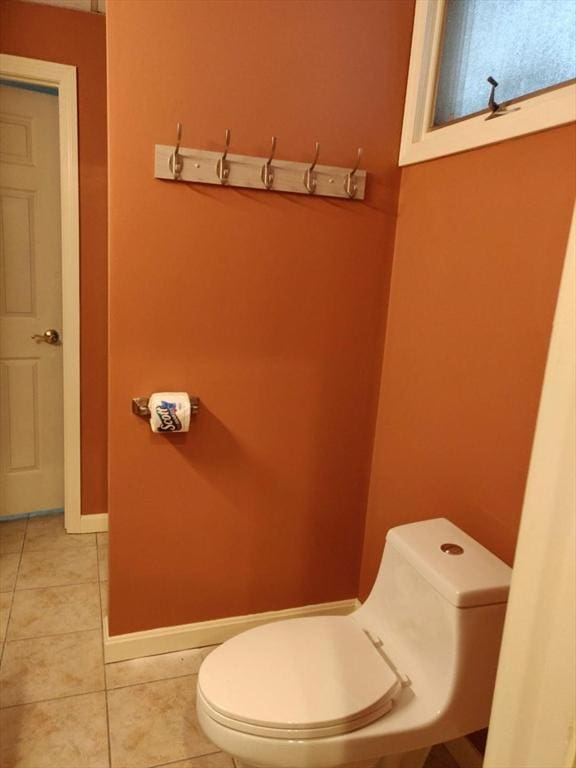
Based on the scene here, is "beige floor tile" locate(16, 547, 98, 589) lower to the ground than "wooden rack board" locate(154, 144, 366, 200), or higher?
lower

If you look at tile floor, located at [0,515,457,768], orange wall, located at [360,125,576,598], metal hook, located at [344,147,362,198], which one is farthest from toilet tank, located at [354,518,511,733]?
metal hook, located at [344,147,362,198]

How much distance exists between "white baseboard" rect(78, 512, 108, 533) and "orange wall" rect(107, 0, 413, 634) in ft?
3.05

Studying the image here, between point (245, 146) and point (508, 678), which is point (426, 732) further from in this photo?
point (245, 146)

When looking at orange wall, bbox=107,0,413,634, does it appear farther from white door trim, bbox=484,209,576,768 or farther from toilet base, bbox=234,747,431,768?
white door trim, bbox=484,209,576,768

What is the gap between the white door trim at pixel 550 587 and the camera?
0.42 m

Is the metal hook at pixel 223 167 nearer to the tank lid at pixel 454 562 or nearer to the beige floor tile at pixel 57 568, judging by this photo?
the tank lid at pixel 454 562

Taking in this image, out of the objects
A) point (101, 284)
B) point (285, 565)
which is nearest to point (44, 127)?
point (101, 284)

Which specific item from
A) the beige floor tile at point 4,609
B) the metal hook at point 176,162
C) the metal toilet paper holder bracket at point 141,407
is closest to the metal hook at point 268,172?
the metal hook at point 176,162

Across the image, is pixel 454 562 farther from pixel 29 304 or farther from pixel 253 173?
pixel 29 304

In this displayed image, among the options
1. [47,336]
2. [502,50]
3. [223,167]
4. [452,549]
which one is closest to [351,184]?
[223,167]

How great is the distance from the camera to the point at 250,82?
1.59 metres

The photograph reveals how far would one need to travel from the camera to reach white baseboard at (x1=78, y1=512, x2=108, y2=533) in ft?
8.78

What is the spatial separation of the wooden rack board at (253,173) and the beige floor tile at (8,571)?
5.92ft

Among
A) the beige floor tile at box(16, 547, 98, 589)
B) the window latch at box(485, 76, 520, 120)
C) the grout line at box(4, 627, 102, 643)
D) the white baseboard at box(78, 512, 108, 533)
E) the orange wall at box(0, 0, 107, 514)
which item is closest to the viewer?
the window latch at box(485, 76, 520, 120)
